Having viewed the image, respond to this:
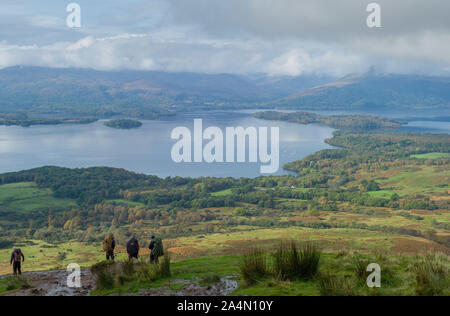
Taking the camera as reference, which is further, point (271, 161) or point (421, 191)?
point (271, 161)

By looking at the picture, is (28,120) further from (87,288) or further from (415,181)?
(87,288)

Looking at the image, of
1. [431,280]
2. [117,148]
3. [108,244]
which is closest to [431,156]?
[117,148]

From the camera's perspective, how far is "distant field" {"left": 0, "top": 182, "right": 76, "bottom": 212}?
5938cm

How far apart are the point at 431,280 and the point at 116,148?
123 meters

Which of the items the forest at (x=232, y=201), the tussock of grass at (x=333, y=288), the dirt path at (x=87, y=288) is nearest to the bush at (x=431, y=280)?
the tussock of grass at (x=333, y=288)

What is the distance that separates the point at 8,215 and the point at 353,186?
2215 inches

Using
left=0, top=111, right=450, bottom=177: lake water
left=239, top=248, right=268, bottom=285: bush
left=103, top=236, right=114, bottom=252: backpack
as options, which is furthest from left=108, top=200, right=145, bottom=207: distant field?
left=239, top=248, right=268, bottom=285: bush

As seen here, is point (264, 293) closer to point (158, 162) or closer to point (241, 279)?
point (241, 279)

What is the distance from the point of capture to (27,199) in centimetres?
6306

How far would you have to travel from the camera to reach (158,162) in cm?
10531

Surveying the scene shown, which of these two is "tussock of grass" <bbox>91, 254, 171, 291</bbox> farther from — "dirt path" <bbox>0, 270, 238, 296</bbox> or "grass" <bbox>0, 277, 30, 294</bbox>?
"grass" <bbox>0, 277, 30, 294</bbox>

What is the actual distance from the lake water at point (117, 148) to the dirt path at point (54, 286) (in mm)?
78099

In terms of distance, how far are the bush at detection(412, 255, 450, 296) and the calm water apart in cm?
8195
